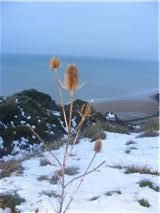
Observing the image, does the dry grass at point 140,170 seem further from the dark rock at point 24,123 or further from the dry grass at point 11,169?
the dark rock at point 24,123

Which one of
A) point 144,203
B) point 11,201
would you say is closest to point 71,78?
point 11,201

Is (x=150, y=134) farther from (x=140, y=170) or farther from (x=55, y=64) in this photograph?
(x=55, y=64)

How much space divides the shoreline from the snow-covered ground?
836 inches

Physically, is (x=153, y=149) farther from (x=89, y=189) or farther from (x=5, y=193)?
(x=5, y=193)

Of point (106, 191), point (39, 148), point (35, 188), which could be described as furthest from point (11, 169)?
point (39, 148)

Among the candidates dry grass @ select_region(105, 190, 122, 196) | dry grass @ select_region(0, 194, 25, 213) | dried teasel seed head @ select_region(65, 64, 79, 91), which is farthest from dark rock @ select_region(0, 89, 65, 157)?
dried teasel seed head @ select_region(65, 64, 79, 91)

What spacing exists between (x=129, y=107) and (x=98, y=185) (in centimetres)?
2866

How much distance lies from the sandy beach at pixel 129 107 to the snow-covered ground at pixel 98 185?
21.2m

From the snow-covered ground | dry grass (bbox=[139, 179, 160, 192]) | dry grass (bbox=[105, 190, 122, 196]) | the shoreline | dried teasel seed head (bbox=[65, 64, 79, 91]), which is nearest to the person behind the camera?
dried teasel seed head (bbox=[65, 64, 79, 91])

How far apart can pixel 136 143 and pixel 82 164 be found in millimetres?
2027

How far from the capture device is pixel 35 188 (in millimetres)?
5918

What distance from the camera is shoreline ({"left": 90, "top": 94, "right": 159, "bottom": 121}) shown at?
103ft

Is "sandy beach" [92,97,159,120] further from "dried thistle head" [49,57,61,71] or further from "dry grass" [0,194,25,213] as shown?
"dried thistle head" [49,57,61,71]

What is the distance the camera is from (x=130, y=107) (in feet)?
113
